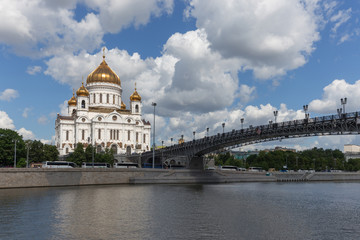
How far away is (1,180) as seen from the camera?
154ft

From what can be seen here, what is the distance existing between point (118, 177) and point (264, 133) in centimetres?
2327

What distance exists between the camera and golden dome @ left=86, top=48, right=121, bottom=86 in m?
101

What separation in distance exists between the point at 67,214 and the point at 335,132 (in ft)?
103

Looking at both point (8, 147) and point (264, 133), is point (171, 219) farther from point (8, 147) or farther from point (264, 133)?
point (8, 147)

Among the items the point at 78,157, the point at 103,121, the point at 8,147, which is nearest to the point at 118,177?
the point at 78,157

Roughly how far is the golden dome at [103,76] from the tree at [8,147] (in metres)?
36.2

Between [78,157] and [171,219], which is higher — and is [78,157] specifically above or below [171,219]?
above

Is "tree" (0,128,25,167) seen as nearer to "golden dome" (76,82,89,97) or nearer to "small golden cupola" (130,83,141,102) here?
"golden dome" (76,82,89,97)

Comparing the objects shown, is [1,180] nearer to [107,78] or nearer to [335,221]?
[335,221]

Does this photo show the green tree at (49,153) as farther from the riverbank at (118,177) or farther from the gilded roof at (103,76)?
the gilded roof at (103,76)

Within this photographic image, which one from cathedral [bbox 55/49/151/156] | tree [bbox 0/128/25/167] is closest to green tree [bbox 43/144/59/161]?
tree [bbox 0/128/25/167]

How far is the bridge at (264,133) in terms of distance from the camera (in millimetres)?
41744

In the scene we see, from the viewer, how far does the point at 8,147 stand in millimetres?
65062

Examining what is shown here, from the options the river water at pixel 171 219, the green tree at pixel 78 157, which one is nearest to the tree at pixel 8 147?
the green tree at pixel 78 157
